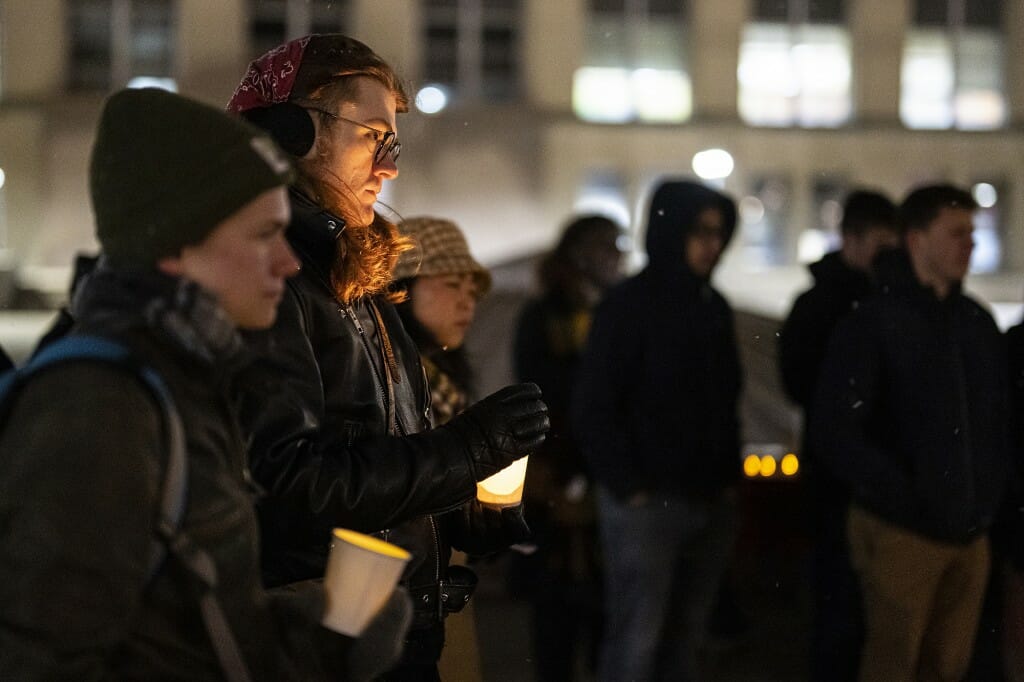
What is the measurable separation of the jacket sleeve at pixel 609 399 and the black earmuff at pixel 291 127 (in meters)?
2.78

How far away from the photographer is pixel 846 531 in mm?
5750

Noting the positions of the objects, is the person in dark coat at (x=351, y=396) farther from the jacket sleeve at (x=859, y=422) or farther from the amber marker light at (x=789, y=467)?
the amber marker light at (x=789, y=467)

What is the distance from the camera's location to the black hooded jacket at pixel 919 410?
496 cm

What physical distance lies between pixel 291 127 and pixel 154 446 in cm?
122

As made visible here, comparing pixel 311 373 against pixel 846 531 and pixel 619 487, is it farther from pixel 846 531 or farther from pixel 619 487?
pixel 846 531

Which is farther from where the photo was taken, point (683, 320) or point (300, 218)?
point (683, 320)

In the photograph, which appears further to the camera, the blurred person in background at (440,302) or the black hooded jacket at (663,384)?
the black hooded jacket at (663,384)

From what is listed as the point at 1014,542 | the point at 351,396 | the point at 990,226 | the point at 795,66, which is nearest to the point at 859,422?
the point at 1014,542

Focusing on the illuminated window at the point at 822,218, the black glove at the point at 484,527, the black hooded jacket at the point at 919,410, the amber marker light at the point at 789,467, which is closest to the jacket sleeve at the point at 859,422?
the black hooded jacket at the point at 919,410

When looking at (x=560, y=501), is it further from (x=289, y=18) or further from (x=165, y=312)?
(x=289, y=18)

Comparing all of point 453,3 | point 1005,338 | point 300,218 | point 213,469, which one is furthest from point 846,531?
point 453,3

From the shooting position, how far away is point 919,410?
501 cm

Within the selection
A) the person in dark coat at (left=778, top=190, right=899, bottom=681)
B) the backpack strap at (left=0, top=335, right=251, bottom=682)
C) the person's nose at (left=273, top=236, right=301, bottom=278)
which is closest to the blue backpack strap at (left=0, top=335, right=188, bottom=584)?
the backpack strap at (left=0, top=335, right=251, bottom=682)

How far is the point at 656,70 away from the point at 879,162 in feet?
13.1
